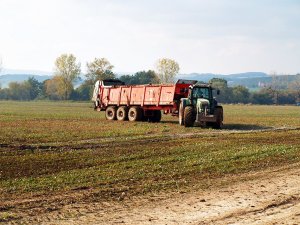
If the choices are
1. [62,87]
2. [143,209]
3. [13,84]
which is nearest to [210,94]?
[143,209]

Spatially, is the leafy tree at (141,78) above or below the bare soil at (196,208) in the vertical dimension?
above

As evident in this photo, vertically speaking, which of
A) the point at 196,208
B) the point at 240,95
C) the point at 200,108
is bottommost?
the point at 196,208

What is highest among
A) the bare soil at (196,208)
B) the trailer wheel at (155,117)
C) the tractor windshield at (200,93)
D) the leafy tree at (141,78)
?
the leafy tree at (141,78)

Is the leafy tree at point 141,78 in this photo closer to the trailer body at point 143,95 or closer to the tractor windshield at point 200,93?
the trailer body at point 143,95

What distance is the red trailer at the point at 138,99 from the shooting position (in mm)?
30156

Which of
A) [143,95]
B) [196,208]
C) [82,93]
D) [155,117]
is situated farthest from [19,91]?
[196,208]

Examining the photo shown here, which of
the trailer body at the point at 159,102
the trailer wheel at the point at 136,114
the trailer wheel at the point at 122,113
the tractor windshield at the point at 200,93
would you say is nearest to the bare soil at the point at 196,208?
the trailer body at the point at 159,102

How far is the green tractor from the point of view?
27000 millimetres

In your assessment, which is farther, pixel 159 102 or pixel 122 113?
pixel 122 113

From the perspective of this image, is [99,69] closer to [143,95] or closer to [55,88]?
[55,88]

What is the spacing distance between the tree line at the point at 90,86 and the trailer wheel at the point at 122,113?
209ft

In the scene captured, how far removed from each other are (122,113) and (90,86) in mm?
80822

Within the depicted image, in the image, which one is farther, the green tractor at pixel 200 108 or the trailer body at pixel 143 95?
the trailer body at pixel 143 95

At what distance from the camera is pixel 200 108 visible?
27.2 meters
